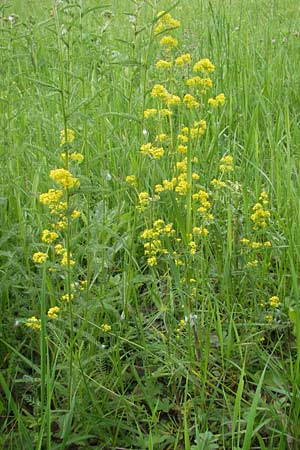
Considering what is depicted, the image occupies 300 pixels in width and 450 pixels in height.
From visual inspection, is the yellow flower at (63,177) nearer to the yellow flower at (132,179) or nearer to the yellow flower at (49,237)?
the yellow flower at (49,237)

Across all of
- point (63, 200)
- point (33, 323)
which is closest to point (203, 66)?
point (63, 200)

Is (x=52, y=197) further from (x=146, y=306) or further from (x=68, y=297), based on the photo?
(x=146, y=306)

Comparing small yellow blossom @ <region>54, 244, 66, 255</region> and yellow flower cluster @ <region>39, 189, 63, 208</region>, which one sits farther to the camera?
small yellow blossom @ <region>54, 244, 66, 255</region>

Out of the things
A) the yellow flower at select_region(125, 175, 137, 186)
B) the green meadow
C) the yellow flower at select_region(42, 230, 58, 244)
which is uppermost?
the yellow flower at select_region(125, 175, 137, 186)

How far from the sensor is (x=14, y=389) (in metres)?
1.59

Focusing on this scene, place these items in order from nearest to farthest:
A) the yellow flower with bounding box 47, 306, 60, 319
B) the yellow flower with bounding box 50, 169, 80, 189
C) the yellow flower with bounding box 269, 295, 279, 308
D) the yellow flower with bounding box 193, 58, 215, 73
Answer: the yellow flower with bounding box 50, 169, 80, 189
the yellow flower with bounding box 47, 306, 60, 319
the yellow flower with bounding box 269, 295, 279, 308
the yellow flower with bounding box 193, 58, 215, 73

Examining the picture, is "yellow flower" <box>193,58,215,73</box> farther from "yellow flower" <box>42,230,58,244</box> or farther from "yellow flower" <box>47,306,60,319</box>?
"yellow flower" <box>47,306,60,319</box>

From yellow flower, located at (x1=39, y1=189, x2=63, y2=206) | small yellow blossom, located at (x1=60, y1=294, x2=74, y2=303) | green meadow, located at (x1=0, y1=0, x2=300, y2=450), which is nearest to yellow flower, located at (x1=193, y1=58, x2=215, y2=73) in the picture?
green meadow, located at (x1=0, y1=0, x2=300, y2=450)

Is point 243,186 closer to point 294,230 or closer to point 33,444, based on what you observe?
point 294,230

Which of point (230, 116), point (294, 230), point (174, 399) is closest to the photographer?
point (174, 399)

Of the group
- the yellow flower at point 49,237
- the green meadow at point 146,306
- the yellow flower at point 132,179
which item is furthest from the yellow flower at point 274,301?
the yellow flower at point 49,237

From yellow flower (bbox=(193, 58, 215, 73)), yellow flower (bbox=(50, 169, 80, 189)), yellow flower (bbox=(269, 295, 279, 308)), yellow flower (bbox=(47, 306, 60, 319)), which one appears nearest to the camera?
yellow flower (bbox=(50, 169, 80, 189))

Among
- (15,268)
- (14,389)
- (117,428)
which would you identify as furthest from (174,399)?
(15,268)

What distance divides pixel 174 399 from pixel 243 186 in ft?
2.76
